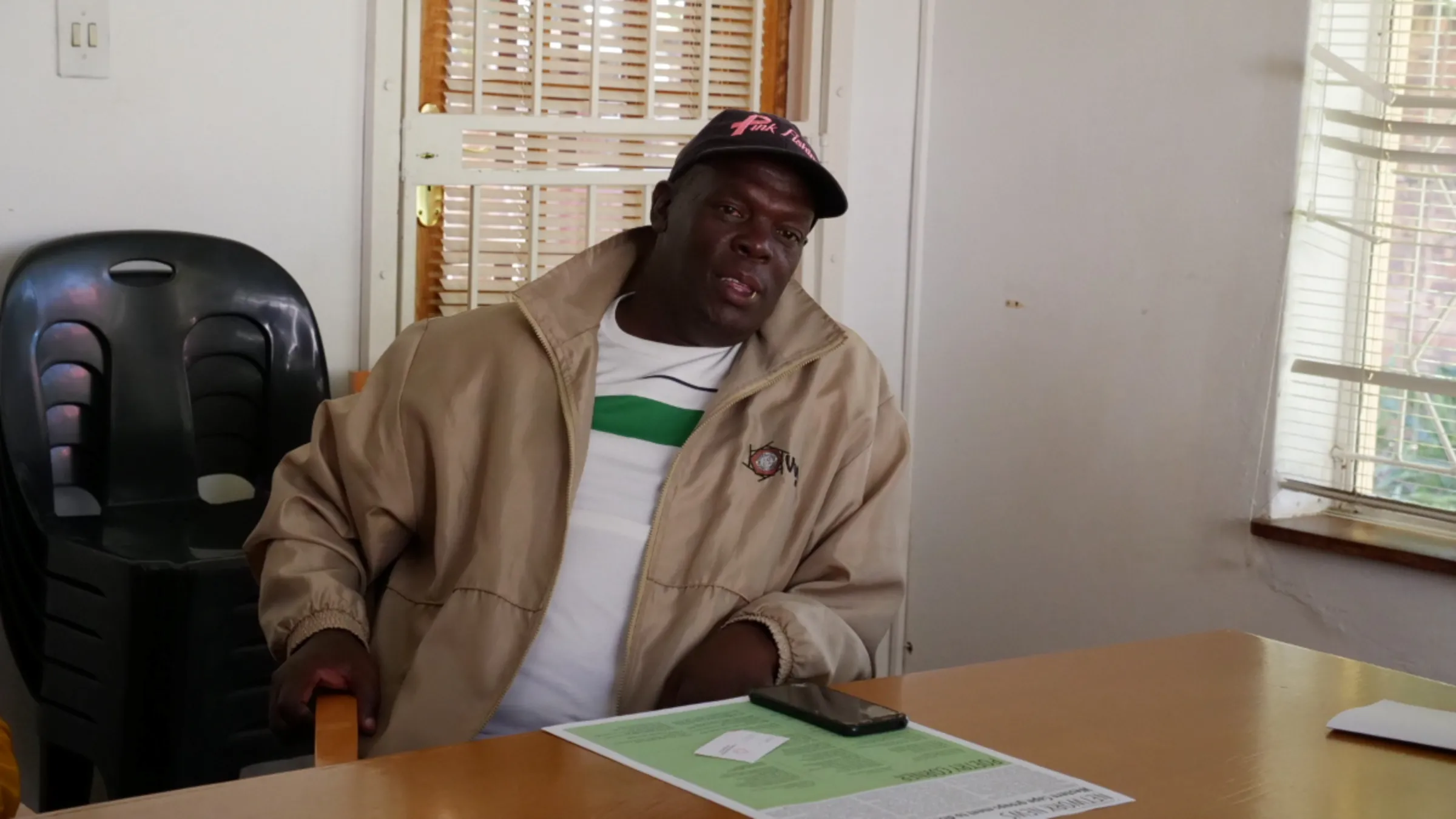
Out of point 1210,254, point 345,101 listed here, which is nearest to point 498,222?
point 345,101

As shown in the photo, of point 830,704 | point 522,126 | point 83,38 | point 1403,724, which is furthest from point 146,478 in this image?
point 1403,724

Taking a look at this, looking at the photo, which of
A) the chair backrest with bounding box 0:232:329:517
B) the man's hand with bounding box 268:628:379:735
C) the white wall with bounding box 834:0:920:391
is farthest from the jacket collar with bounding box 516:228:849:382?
the white wall with bounding box 834:0:920:391

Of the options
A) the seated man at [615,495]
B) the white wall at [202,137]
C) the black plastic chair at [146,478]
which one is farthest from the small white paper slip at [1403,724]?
the white wall at [202,137]

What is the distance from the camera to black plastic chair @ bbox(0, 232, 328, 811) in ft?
6.82

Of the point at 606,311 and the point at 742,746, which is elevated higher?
the point at 606,311

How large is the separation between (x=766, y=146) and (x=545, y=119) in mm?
1211

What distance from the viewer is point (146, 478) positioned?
2328mm

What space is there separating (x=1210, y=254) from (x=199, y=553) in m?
1.85

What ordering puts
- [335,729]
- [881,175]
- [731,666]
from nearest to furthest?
1. [335,729]
2. [731,666]
3. [881,175]

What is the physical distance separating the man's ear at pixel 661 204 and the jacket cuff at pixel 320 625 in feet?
2.04

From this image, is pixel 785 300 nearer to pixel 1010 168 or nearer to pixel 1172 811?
pixel 1172 811

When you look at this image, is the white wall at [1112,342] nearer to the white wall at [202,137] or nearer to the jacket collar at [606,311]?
the jacket collar at [606,311]

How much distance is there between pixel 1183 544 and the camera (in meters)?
2.80

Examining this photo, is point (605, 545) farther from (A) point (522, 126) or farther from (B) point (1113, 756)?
(A) point (522, 126)
